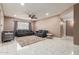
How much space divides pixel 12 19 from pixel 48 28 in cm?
166

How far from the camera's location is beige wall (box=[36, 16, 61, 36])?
373 centimetres

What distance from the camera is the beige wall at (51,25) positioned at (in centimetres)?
373

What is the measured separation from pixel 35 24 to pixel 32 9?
644 millimetres

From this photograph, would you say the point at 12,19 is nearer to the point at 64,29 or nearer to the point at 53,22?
the point at 53,22

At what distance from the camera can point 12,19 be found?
3.28 metres

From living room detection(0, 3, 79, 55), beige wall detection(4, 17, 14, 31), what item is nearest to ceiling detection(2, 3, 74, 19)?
living room detection(0, 3, 79, 55)

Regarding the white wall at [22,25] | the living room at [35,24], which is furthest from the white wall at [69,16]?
the white wall at [22,25]

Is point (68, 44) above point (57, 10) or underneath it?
underneath

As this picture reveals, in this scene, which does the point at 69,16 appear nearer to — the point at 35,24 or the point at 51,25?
the point at 51,25

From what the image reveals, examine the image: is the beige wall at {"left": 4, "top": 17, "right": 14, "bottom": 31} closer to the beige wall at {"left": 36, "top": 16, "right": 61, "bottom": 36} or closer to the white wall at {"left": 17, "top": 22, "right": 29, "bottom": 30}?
the white wall at {"left": 17, "top": 22, "right": 29, "bottom": 30}
